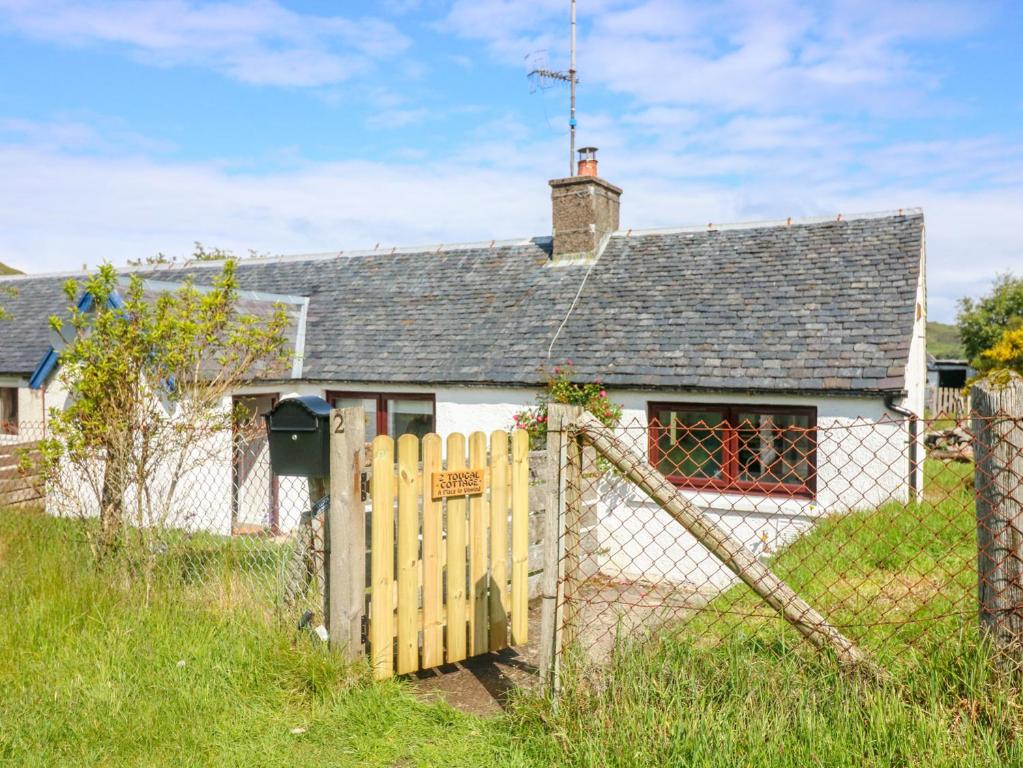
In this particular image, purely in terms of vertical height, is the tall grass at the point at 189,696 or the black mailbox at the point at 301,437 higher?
the black mailbox at the point at 301,437

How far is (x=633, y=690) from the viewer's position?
13.3 ft

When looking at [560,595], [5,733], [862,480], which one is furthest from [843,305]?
[5,733]

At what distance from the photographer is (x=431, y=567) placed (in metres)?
5.37

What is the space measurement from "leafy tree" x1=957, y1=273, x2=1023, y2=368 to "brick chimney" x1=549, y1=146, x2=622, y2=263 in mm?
29014

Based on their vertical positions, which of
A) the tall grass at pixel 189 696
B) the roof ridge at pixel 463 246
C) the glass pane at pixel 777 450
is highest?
the roof ridge at pixel 463 246

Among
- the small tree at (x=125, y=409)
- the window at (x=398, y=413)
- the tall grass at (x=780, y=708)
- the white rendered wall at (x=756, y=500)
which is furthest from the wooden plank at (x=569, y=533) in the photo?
the window at (x=398, y=413)

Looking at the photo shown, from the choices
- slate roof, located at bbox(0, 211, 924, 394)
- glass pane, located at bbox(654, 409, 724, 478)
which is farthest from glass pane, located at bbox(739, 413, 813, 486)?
slate roof, located at bbox(0, 211, 924, 394)

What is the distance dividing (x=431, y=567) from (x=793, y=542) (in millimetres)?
4685

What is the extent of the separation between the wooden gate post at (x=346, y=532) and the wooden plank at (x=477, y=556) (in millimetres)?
862

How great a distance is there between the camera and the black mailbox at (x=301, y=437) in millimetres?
5223

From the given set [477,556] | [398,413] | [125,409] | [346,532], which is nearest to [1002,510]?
[477,556]

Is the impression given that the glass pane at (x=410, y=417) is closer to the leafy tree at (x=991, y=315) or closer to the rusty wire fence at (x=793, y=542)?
the rusty wire fence at (x=793, y=542)

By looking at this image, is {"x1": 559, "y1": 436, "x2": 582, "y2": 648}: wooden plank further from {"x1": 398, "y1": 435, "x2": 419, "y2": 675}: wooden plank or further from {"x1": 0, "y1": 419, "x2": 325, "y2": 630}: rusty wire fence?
{"x1": 0, "y1": 419, "x2": 325, "y2": 630}: rusty wire fence

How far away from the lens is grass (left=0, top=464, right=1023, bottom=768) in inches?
145
